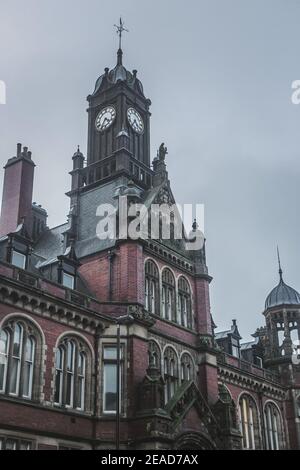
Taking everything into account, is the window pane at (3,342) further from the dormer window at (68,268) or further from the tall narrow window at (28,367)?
the dormer window at (68,268)

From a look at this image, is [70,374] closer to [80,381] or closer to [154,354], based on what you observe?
[80,381]

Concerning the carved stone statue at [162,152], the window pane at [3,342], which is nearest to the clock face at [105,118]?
the carved stone statue at [162,152]

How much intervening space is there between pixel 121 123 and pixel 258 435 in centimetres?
2643

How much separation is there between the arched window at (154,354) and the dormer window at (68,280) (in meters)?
5.94

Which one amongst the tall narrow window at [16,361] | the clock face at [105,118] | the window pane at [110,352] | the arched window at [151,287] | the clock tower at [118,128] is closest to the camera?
the tall narrow window at [16,361]

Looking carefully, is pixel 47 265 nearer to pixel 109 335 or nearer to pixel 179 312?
pixel 109 335

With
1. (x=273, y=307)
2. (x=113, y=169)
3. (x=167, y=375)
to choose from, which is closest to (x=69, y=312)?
(x=167, y=375)

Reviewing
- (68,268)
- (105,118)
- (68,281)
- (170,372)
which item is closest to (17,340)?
(68,281)

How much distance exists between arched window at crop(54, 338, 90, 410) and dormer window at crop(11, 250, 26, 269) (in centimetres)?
496

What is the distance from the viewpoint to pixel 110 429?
3409cm

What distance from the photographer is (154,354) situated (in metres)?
39.4

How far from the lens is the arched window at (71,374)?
109 ft

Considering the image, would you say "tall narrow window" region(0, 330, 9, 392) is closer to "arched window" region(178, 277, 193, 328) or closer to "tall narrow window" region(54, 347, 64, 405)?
"tall narrow window" region(54, 347, 64, 405)

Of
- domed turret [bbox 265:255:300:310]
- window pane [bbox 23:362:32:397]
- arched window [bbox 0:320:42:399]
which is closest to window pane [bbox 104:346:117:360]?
arched window [bbox 0:320:42:399]
